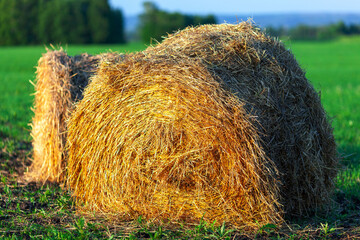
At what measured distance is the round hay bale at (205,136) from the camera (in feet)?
14.0

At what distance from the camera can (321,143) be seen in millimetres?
5020

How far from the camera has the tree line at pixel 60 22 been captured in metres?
77.2

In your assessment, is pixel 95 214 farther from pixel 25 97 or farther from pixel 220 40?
pixel 25 97

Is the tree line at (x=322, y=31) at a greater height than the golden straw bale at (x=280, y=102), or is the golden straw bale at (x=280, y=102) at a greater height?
the golden straw bale at (x=280, y=102)

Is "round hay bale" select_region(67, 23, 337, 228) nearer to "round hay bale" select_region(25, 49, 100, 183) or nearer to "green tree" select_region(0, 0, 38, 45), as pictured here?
"round hay bale" select_region(25, 49, 100, 183)

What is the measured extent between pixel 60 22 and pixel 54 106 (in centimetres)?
7681

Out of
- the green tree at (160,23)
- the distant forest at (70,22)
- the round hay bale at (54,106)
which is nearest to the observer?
the round hay bale at (54,106)

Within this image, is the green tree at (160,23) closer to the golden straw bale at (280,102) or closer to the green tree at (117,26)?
the green tree at (117,26)

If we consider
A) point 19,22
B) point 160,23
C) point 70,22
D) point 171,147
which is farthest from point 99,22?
point 171,147

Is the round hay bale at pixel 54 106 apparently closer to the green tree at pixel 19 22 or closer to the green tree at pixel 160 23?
the green tree at pixel 160 23

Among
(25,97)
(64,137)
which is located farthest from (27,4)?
(64,137)

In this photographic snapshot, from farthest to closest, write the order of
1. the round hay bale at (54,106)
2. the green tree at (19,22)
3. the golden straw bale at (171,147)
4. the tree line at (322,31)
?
1. the tree line at (322,31)
2. the green tree at (19,22)
3. the round hay bale at (54,106)
4. the golden straw bale at (171,147)

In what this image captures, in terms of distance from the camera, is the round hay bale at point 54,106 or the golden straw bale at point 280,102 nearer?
the golden straw bale at point 280,102

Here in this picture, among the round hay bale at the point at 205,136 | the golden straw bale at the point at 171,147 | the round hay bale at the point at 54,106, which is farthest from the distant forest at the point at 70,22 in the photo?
the golden straw bale at the point at 171,147
